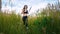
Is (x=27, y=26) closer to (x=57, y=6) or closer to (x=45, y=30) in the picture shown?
(x=45, y=30)

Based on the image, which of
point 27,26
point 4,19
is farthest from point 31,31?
point 4,19

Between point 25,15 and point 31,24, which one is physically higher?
point 25,15

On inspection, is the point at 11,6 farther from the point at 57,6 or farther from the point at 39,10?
the point at 57,6

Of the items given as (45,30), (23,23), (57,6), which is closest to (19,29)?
(23,23)

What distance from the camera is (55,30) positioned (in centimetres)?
355

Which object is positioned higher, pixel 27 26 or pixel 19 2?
pixel 19 2

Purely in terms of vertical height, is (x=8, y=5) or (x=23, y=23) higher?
(x=8, y=5)

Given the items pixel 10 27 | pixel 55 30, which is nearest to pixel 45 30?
pixel 55 30

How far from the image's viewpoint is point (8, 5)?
3.55 m

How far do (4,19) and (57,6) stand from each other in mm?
660

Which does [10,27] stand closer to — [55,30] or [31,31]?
[31,31]

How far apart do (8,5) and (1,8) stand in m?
0.09

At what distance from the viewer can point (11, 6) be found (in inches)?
140

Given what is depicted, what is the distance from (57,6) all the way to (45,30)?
1.08 ft
